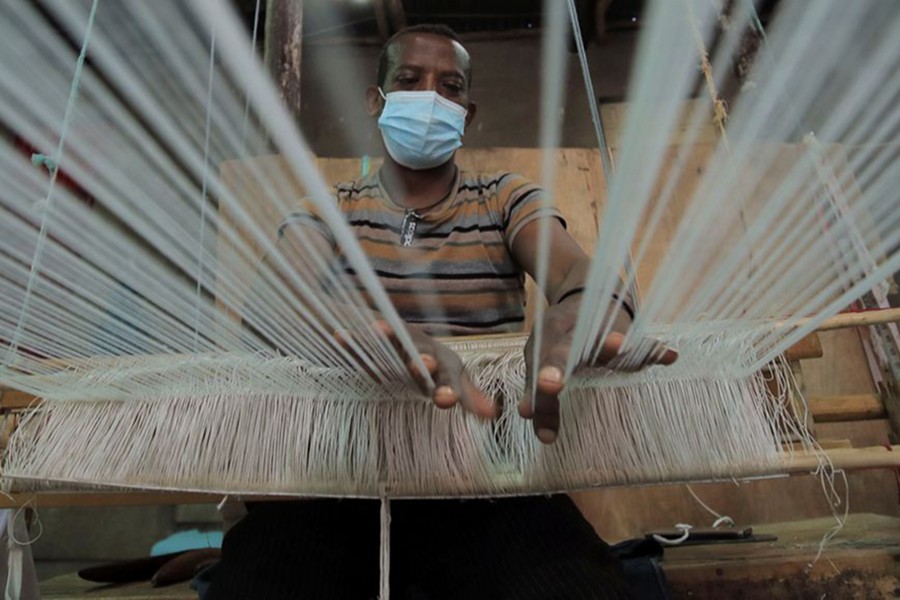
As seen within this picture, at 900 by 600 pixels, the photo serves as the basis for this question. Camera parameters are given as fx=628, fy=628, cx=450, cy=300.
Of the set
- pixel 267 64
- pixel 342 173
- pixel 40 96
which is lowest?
pixel 40 96

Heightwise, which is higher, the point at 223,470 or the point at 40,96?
the point at 40,96

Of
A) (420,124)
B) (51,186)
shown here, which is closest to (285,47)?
(420,124)

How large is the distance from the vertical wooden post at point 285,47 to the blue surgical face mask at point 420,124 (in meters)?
1.15

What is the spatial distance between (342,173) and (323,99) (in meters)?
1.59

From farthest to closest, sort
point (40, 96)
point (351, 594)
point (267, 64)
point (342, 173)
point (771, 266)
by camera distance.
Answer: point (267, 64) → point (342, 173) → point (351, 594) → point (771, 266) → point (40, 96)

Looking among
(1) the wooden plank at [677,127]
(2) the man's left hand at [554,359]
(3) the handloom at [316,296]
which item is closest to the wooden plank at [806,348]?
(3) the handloom at [316,296]

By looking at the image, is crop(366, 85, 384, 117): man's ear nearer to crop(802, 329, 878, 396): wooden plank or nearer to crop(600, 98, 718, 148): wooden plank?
crop(600, 98, 718, 148): wooden plank

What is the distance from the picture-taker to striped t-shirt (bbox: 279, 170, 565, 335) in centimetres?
97

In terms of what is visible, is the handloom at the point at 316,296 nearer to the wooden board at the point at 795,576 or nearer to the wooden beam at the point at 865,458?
the wooden beam at the point at 865,458

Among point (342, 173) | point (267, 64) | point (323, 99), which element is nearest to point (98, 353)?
point (342, 173)

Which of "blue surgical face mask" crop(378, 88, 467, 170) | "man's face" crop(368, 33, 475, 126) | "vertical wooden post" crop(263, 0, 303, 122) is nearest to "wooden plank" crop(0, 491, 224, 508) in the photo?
"blue surgical face mask" crop(378, 88, 467, 170)

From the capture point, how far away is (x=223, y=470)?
0.68 m

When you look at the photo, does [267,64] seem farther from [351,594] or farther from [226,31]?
[226,31]

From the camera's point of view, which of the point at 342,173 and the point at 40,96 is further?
the point at 342,173
